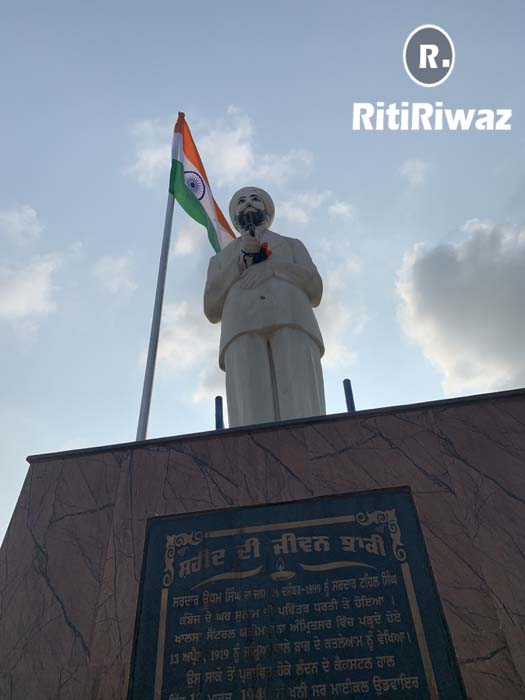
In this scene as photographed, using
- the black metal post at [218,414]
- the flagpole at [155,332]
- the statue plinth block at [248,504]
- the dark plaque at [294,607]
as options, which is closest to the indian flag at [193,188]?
the flagpole at [155,332]

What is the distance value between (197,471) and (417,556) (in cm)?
147

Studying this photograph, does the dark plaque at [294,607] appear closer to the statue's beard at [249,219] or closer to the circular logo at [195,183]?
the statue's beard at [249,219]

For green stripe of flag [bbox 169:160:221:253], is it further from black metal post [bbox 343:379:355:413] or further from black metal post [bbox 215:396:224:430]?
black metal post [bbox 343:379:355:413]

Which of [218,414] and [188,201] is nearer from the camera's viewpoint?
[218,414]

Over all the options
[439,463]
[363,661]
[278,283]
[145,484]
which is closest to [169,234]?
[278,283]

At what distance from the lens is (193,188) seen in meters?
9.15

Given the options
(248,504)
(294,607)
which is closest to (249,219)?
(248,504)

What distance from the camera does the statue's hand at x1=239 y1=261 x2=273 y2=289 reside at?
5.72 metres

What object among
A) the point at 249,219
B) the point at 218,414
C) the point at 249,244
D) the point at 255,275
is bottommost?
the point at 218,414

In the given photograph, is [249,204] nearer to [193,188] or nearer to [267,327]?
[267,327]

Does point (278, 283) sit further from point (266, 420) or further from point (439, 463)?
point (439, 463)

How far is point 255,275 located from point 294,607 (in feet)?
12.1

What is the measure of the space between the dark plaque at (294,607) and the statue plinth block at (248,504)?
4.1 inches

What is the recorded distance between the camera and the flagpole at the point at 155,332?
577cm
